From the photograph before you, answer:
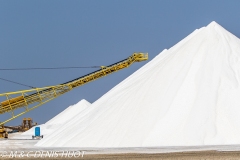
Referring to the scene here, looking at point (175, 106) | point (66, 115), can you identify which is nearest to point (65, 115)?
point (66, 115)

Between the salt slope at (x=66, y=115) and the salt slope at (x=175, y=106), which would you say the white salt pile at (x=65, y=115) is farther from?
the salt slope at (x=175, y=106)

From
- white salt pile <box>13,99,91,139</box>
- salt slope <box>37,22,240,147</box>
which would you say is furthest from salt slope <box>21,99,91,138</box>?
salt slope <box>37,22,240,147</box>

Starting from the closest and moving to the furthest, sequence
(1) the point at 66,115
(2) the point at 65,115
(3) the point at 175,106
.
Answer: (3) the point at 175,106 → (1) the point at 66,115 → (2) the point at 65,115

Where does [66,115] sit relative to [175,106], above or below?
below

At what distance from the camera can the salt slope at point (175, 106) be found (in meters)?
16.7

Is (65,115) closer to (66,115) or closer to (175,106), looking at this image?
(66,115)

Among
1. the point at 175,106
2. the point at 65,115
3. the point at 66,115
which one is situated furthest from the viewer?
the point at 65,115

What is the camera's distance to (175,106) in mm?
18094

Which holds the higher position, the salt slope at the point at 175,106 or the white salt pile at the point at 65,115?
the salt slope at the point at 175,106

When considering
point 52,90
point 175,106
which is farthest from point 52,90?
point 175,106

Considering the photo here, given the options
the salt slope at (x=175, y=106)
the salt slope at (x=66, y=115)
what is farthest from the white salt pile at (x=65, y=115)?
the salt slope at (x=175, y=106)

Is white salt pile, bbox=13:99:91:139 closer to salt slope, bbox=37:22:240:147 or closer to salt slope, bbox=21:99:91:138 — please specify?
salt slope, bbox=21:99:91:138

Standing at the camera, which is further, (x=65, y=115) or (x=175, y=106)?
(x=65, y=115)

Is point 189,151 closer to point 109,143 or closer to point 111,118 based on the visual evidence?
point 109,143
